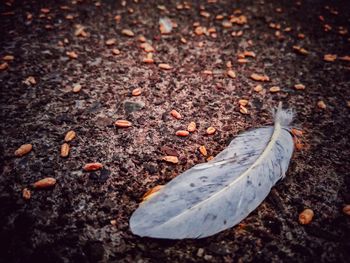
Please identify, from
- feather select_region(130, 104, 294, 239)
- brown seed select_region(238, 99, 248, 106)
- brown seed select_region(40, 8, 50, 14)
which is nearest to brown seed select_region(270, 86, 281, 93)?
brown seed select_region(238, 99, 248, 106)

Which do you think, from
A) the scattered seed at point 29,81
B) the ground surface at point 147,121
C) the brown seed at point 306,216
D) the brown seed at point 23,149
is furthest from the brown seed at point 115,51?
the brown seed at point 306,216

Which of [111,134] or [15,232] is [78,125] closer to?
[111,134]

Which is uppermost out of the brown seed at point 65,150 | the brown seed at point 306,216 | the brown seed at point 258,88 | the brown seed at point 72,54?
the brown seed at point 72,54

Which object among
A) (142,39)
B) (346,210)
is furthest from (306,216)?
(142,39)

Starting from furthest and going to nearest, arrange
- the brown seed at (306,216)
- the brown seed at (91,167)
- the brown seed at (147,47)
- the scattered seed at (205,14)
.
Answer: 1. the scattered seed at (205,14)
2. the brown seed at (147,47)
3. the brown seed at (91,167)
4. the brown seed at (306,216)

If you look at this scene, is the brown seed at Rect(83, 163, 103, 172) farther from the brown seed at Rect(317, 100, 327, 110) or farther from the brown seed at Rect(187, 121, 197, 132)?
the brown seed at Rect(317, 100, 327, 110)

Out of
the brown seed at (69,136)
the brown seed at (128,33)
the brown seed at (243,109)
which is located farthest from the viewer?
the brown seed at (128,33)

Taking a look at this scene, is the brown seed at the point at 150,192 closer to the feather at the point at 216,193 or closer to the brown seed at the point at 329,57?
the feather at the point at 216,193
